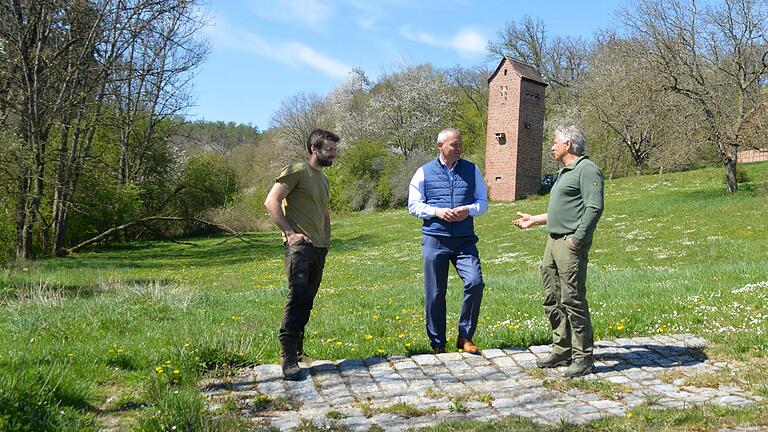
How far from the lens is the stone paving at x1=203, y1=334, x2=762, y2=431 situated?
440 centimetres

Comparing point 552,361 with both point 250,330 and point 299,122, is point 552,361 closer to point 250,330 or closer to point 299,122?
point 250,330

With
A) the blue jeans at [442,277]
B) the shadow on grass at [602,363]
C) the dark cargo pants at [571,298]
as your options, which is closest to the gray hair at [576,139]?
the dark cargo pants at [571,298]

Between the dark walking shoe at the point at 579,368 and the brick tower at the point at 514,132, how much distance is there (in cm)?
4267

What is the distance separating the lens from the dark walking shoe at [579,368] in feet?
17.3

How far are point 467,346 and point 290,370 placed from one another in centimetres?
178

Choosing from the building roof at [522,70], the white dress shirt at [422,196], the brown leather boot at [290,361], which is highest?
the building roof at [522,70]

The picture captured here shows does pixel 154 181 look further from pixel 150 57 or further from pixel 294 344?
pixel 294 344

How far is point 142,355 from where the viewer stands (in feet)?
19.1

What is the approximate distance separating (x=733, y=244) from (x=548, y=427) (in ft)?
53.2

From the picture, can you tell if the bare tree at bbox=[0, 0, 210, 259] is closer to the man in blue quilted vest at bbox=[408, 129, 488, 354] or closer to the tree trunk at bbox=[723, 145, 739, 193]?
the man in blue quilted vest at bbox=[408, 129, 488, 354]

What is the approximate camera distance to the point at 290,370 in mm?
5270

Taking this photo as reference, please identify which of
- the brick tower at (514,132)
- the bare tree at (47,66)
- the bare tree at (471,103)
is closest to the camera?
the bare tree at (47,66)

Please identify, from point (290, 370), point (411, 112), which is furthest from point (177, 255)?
point (411, 112)

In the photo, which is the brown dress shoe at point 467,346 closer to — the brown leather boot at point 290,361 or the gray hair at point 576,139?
the brown leather boot at point 290,361
